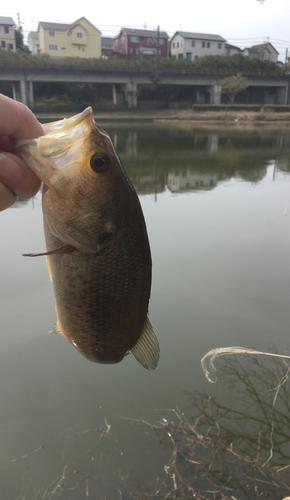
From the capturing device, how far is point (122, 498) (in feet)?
7.15

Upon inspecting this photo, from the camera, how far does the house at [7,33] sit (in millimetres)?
48800

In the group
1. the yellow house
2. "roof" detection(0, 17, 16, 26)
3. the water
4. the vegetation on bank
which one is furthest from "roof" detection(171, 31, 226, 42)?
the water

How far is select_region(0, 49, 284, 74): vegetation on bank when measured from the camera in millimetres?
37031

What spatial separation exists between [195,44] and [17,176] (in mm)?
60397

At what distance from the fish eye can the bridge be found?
116 feet

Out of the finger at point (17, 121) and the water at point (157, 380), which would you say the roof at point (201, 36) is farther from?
the finger at point (17, 121)

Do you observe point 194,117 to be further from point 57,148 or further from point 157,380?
point 57,148

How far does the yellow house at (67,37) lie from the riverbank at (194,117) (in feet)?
68.8

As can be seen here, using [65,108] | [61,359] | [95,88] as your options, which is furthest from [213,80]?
[61,359]

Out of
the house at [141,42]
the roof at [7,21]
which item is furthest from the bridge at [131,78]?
the roof at [7,21]

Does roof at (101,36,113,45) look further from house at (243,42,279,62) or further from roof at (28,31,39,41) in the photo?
house at (243,42,279,62)

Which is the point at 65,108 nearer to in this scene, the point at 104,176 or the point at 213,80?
the point at 213,80

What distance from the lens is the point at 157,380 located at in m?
2.97

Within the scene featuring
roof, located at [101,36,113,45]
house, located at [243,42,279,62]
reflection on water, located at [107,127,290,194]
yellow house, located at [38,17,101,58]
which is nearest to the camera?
reflection on water, located at [107,127,290,194]
